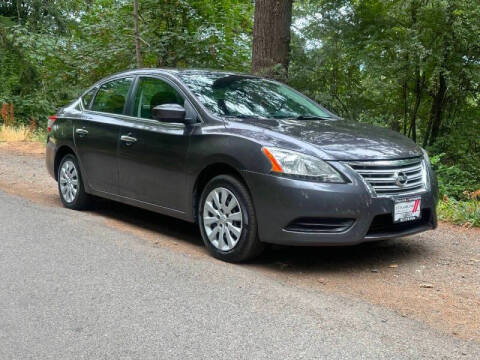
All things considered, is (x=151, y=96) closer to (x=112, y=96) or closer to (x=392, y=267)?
(x=112, y=96)

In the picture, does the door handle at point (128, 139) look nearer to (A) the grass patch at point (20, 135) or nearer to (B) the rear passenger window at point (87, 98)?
(B) the rear passenger window at point (87, 98)

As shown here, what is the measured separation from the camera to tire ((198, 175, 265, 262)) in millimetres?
5309

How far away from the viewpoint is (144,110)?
6723 millimetres

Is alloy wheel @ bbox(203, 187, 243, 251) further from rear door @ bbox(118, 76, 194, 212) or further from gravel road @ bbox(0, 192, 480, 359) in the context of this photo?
rear door @ bbox(118, 76, 194, 212)

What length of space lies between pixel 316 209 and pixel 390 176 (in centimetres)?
72

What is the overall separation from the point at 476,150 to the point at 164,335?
34.3ft

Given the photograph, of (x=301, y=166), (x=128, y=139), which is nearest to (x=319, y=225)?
(x=301, y=166)

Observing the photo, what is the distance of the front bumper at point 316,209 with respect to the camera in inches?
195

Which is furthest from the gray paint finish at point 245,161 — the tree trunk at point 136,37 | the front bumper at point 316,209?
the tree trunk at point 136,37

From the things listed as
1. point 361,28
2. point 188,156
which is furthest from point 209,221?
point 361,28

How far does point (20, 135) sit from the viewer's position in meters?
17.0

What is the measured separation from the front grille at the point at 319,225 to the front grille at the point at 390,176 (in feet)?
1.22

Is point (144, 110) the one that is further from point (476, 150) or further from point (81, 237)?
point (476, 150)

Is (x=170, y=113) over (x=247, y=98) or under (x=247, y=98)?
under
